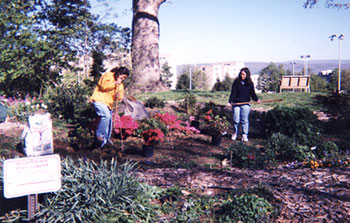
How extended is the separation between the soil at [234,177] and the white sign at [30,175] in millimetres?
1626

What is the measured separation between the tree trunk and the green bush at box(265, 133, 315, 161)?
30.4ft

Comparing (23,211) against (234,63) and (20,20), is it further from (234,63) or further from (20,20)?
(234,63)

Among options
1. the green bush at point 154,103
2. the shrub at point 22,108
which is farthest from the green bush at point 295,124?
the shrub at point 22,108

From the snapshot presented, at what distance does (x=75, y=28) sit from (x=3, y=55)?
2669mm

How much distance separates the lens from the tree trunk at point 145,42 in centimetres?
1470

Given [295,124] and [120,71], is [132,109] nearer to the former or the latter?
[120,71]

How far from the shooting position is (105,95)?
6.00 m

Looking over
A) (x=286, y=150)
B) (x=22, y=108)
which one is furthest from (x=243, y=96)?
(x=22, y=108)

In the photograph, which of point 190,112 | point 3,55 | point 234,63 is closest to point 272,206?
point 190,112

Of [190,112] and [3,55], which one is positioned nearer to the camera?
[3,55]

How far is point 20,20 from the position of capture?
1018 centimetres

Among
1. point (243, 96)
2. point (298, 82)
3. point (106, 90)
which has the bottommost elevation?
point (243, 96)

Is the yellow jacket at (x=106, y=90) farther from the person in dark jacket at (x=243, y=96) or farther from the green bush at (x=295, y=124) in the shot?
the green bush at (x=295, y=124)

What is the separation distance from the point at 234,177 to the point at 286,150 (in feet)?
6.45
